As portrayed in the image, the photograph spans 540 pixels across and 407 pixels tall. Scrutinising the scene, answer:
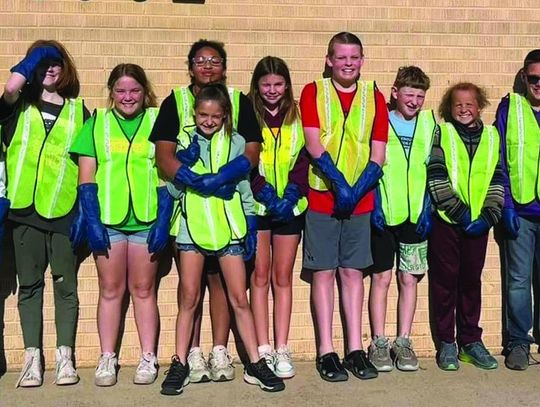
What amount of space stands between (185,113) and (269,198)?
74 centimetres

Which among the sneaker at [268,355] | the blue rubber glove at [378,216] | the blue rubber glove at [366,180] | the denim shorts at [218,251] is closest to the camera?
the denim shorts at [218,251]

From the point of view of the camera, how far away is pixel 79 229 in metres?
4.57

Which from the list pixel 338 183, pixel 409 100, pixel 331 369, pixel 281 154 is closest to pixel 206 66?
pixel 281 154

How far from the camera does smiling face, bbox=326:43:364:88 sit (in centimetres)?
477

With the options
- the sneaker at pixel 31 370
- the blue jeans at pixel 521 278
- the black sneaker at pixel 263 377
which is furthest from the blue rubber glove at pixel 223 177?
the blue jeans at pixel 521 278

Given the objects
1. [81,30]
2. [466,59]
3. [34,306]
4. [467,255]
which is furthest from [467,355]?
[81,30]

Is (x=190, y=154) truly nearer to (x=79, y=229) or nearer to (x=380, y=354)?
(x=79, y=229)

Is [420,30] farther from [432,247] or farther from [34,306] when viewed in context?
[34,306]

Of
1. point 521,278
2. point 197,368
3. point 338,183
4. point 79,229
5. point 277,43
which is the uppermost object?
point 277,43

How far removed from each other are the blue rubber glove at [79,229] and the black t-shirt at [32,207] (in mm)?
117

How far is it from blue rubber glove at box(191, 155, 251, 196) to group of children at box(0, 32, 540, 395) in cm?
1

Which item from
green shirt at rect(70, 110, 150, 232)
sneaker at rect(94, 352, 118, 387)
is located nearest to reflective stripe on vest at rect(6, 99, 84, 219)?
green shirt at rect(70, 110, 150, 232)

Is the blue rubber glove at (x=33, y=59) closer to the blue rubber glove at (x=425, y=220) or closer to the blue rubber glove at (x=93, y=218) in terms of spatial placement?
the blue rubber glove at (x=93, y=218)

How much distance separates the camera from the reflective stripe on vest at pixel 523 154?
5016 mm
